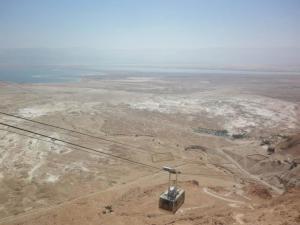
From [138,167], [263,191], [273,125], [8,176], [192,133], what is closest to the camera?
[263,191]

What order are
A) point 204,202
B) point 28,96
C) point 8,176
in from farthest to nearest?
1. point 28,96
2. point 8,176
3. point 204,202

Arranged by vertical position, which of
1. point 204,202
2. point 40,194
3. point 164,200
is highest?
point 164,200

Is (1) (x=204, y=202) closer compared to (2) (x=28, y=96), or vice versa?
(1) (x=204, y=202)

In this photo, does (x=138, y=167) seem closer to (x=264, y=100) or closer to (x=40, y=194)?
(x=40, y=194)

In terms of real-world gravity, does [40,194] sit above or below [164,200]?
below

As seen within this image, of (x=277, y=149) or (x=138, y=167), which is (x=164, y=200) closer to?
(x=138, y=167)

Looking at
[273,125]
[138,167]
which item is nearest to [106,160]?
[138,167]
